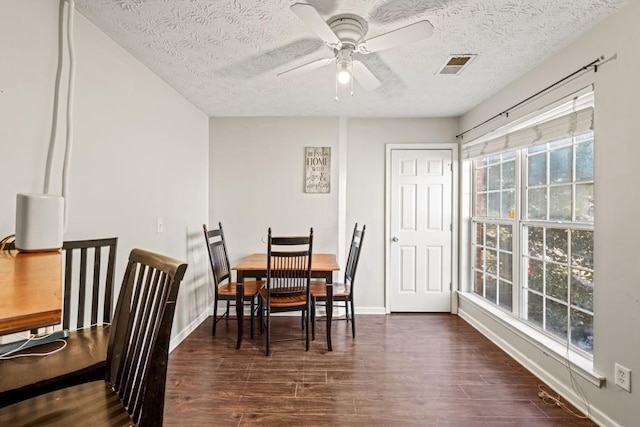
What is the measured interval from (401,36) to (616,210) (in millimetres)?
1506

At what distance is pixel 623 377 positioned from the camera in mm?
1712

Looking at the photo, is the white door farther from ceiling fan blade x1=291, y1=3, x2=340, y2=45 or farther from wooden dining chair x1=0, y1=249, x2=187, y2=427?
wooden dining chair x1=0, y1=249, x2=187, y2=427

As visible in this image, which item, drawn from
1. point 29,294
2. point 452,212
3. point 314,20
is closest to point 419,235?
point 452,212

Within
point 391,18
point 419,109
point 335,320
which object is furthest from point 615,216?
point 335,320

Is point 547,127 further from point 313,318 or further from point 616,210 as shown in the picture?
point 313,318

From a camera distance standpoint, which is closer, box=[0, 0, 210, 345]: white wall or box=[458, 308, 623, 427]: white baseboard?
box=[0, 0, 210, 345]: white wall

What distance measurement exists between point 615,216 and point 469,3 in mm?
1403

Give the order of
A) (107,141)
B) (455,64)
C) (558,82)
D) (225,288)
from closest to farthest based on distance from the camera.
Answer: (107,141), (558,82), (455,64), (225,288)

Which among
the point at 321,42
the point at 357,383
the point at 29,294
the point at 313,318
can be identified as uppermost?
the point at 321,42

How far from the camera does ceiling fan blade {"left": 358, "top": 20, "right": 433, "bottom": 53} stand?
1.56 m

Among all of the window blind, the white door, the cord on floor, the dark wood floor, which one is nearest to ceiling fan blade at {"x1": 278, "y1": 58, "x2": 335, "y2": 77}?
the window blind

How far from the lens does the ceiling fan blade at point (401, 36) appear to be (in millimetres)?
1557

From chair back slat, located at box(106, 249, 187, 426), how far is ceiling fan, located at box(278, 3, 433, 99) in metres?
1.24

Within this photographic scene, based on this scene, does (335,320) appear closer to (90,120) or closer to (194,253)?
(194,253)
